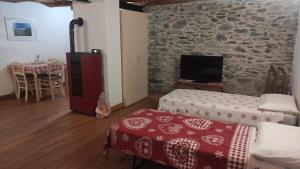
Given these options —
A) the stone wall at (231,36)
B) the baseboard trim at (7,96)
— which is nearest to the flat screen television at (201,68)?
the stone wall at (231,36)

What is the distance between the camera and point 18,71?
4.97 metres

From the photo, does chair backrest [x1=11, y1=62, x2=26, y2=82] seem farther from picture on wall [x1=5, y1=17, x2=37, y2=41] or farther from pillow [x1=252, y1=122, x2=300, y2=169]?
pillow [x1=252, y1=122, x2=300, y2=169]

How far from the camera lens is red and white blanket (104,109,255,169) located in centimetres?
181

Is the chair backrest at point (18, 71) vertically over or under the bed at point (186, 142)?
over

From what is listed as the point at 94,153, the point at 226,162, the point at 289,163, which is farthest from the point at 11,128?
the point at 289,163

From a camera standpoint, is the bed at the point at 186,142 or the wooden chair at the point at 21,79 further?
the wooden chair at the point at 21,79

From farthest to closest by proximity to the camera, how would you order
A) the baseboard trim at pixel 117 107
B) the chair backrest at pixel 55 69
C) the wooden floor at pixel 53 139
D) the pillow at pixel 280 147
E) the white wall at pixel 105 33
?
1. the chair backrest at pixel 55 69
2. the baseboard trim at pixel 117 107
3. the white wall at pixel 105 33
4. the wooden floor at pixel 53 139
5. the pillow at pixel 280 147

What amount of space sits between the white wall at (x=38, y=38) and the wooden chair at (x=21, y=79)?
0.28 metres

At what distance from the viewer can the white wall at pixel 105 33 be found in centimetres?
389

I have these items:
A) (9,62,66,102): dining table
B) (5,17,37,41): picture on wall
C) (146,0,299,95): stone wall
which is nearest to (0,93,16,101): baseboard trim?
(9,62,66,102): dining table

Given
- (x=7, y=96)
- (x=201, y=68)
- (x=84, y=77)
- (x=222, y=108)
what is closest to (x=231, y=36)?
(x=201, y=68)

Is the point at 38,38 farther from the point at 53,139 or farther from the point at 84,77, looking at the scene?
the point at 53,139

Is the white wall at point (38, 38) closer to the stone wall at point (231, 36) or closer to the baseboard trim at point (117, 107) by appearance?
the stone wall at point (231, 36)

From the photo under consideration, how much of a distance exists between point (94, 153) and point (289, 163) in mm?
2063
